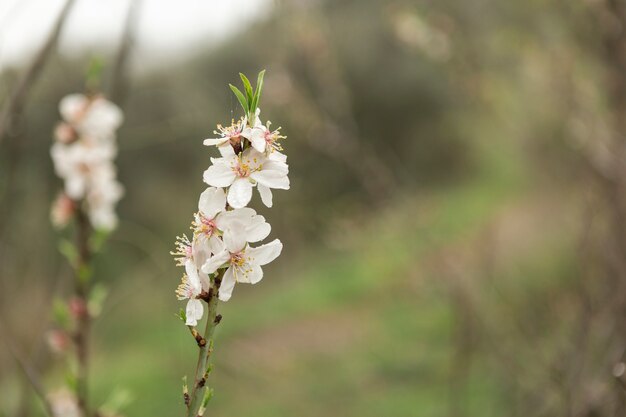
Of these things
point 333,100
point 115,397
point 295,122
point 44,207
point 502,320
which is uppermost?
point 333,100

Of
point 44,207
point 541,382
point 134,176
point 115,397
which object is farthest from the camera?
point 134,176

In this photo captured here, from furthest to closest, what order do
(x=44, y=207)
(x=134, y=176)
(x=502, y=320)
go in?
(x=134, y=176) → (x=44, y=207) → (x=502, y=320)

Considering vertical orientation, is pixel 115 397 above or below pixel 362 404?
below

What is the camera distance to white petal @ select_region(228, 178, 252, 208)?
3.05ft

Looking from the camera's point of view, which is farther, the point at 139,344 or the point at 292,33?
the point at 139,344

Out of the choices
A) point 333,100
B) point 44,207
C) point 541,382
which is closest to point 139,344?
point 44,207

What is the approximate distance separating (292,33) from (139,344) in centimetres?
493

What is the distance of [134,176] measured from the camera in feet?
38.1

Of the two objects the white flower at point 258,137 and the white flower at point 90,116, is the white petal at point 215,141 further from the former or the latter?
the white flower at point 90,116

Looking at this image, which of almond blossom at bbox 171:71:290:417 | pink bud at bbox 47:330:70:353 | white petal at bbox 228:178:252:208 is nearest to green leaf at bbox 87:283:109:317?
pink bud at bbox 47:330:70:353

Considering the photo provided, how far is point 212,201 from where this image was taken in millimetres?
951

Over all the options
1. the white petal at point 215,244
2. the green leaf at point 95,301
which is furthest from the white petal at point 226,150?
the green leaf at point 95,301

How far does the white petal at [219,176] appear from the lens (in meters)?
0.95

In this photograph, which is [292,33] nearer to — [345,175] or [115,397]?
[115,397]
